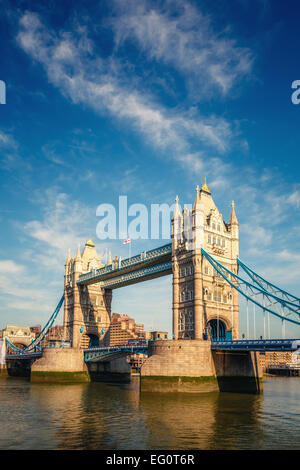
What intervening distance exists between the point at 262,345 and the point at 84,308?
4461 cm

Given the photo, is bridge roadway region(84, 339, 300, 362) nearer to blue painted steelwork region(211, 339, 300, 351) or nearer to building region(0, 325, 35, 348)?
blue painted steelwork region(211, 339, 300, 351)

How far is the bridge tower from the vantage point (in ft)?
254

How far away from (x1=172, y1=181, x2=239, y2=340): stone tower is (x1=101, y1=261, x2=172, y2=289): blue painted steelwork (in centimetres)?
432

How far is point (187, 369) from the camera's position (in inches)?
1683

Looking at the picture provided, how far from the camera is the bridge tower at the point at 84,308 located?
77375 millimetres

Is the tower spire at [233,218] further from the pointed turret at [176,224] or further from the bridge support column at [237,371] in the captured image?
the bridge support column at [237,371]

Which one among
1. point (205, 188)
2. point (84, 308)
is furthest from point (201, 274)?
point (84, 308)

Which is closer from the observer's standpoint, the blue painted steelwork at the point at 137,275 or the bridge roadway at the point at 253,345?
the bridge roadway at the point at 253,345

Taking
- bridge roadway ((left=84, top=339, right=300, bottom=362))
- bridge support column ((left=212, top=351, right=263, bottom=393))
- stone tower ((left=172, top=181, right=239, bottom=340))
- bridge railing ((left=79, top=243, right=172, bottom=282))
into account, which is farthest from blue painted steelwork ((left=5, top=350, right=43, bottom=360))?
bridge support column ((left=212, top=351, right=263, bottom=393))

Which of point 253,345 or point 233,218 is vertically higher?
point 233,218

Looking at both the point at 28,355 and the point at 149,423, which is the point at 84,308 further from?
the point at 149,423

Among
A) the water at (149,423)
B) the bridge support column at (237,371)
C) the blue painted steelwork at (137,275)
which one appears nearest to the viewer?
the water at (149,423)

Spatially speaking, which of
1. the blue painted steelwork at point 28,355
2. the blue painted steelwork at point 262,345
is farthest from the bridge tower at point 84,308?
the blue painted steelwork at point 262,345
